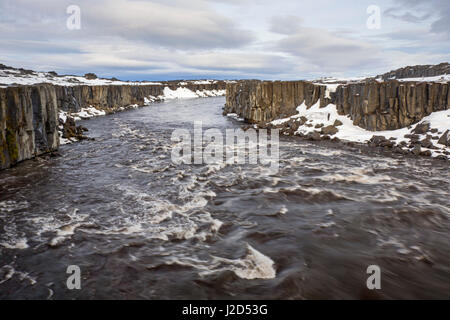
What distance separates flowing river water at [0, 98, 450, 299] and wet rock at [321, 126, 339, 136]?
10824 mm

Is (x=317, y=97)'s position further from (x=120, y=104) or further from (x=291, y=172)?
(x=120, y=104)

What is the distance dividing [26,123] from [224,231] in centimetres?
1651

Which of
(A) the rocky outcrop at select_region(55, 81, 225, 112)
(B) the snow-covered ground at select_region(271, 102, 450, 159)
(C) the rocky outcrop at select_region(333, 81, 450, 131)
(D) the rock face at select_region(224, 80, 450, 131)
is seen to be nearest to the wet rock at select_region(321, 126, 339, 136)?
(B) the snow-covered ground at select_region(271, 102, 450, 159)

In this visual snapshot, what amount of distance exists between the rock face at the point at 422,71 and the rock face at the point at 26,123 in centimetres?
5741

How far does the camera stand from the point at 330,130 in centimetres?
3061

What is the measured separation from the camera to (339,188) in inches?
613

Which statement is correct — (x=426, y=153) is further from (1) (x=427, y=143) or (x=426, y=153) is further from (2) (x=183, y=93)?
(2) (x=183, y=93)

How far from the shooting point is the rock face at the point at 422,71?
52359 millimetres

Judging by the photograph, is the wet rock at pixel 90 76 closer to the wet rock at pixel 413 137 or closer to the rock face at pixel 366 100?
the rock face at pixel 366 100

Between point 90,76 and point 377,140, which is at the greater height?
point 90,76

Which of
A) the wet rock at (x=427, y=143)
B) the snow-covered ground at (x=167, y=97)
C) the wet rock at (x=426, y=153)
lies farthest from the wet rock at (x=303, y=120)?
the snow-covered ground at (x=167, y=97)

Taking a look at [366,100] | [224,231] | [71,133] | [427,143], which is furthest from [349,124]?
[71,133]

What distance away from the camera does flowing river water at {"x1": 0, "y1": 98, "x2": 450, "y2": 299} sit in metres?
7.91
